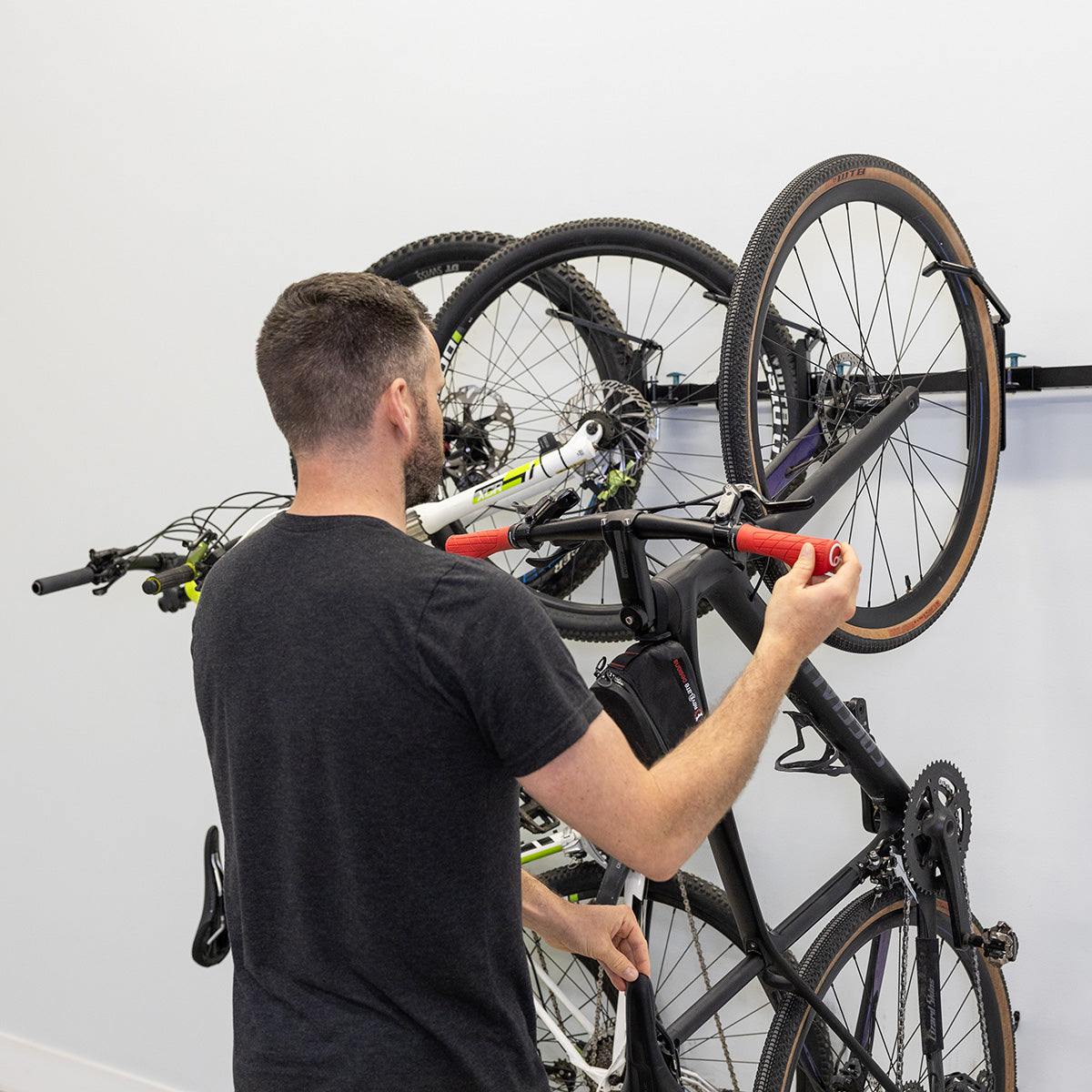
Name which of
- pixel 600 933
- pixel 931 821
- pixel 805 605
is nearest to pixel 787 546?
pixel 805 605

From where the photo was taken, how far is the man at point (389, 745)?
974 mm

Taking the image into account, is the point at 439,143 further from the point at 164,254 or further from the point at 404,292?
the point at 404,292

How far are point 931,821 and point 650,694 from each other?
0.54 metres

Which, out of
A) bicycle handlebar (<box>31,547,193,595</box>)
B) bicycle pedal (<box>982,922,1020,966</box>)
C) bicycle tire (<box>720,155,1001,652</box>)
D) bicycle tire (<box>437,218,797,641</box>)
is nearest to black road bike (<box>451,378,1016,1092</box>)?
bicycle pedal (<box>982,922,1020,966</box>)

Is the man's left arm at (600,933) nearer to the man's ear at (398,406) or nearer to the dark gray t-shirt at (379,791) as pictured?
the dark gray t-shirt at (379,791)

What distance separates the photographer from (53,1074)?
287 centimetres

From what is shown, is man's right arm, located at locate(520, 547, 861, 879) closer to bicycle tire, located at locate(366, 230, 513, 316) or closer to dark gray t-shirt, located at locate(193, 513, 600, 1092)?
dark gray t-shirt, located at locate(193, 513, 600, 1092)

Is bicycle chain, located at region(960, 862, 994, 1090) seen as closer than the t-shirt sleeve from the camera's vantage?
No

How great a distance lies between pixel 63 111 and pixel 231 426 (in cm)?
87

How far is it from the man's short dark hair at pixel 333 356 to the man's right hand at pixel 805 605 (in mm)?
428

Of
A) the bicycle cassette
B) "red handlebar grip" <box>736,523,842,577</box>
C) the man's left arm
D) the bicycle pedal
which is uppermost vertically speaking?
"red handlebar grip" <box>736,523,842,577</box>

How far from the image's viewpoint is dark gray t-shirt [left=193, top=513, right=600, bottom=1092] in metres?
0.97

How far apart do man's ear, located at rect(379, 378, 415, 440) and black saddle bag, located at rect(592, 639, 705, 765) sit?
1.11 feet

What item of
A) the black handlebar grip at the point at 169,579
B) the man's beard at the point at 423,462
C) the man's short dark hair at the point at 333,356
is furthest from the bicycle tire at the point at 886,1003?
the black handlebar grip at the point at 169,579
